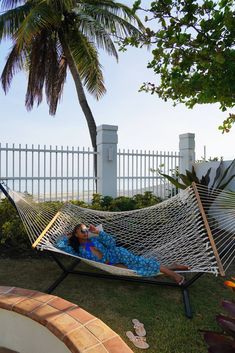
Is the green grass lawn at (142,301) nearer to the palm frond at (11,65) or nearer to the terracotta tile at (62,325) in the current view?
the terracotta tile at (62,325)

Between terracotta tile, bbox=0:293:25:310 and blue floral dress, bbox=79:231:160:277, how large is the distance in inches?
36.3

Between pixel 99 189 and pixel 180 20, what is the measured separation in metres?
3.54

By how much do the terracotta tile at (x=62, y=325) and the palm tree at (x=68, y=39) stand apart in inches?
313

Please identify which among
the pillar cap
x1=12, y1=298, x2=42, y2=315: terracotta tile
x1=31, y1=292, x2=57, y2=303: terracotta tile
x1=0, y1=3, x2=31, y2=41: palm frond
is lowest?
x1=31, y1=292, x2=57, y2=303: terracotta tile

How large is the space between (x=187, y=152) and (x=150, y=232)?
3.62 metres

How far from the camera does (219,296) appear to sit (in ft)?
9.84

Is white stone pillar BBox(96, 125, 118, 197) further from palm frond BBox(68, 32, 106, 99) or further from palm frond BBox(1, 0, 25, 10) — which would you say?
palm frond BBox(1, 0, 25, 10)

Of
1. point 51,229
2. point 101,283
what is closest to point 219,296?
point 101,283

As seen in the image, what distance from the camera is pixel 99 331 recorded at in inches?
71.4

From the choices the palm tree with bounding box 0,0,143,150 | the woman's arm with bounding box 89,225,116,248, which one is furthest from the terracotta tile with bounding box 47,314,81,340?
the palm tree with bounding box 0,0,143,150

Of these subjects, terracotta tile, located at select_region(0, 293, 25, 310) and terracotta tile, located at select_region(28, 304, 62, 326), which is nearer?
terracotta tile, located at select_region(28, 304, 62, 326)

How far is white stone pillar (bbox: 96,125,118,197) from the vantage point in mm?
6016

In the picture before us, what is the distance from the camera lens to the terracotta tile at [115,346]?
1.64 meters

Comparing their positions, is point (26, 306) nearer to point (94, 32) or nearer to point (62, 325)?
point (62, 325)
